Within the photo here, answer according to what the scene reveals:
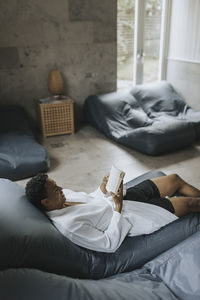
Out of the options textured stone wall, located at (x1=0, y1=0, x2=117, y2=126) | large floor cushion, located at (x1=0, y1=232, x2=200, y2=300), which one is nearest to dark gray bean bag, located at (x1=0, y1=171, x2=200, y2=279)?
large floor cushion, located at (x1=0, y1=232, x2=200, y2=300)

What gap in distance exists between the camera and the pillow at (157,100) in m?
4.60

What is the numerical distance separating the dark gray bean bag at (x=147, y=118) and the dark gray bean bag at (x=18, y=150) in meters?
1.07

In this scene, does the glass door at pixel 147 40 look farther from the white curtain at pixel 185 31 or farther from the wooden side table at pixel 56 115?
the wooden side table at pixel 56 115

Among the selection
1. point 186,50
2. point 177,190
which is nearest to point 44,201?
point 177,190

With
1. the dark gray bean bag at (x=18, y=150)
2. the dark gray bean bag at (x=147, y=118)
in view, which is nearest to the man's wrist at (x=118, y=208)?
the dark gray bean bag at (x=18, y=150)

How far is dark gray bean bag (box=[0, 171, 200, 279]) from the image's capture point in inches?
53.8

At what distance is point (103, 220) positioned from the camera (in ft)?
5.55

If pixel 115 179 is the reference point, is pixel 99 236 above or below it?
below

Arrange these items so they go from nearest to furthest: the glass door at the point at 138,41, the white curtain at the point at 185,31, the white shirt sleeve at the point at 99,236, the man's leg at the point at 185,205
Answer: the white shirt sleeve at the point at 99,236
the man's leg at the point at 185,205
the white curtain at the point at 185,31
the glass door at the point at 138,41

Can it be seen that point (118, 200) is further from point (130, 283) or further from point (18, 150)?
point (18, 150)

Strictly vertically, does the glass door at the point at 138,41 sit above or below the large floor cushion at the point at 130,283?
→ above

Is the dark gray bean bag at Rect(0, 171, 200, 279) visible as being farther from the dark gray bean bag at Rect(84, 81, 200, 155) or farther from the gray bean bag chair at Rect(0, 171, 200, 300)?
the dark gray bean bag at Rect(84, 81, 200, 155)

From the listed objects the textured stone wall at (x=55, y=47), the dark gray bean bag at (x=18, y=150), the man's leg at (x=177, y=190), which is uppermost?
the textured stone wall at (x=55, y=47)

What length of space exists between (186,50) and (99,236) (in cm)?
394
